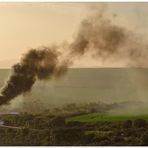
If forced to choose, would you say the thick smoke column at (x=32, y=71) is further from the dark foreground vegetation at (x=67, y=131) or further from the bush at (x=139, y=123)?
the bush at (x=139, y=123)

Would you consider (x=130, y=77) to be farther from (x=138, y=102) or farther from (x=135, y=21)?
(x=135, y=21)

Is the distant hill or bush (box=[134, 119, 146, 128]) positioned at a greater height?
the distant hill

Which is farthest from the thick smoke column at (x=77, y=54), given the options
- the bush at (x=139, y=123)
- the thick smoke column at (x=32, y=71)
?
the bush at (x=139, y=123)

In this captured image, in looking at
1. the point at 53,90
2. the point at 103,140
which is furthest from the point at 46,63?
the point at 103,140

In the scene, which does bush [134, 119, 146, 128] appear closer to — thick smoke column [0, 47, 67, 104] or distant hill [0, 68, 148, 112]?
distant hill [0, 68, 148, 112]

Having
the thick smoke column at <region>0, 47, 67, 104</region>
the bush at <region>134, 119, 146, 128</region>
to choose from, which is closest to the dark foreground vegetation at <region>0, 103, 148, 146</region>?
the bush at <region>134, 119, 146, 128</region>

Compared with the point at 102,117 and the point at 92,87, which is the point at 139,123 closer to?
the point at 102,117
